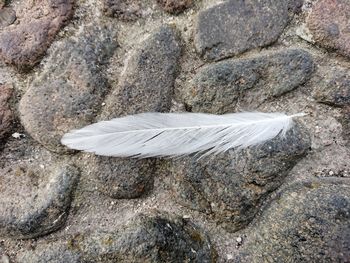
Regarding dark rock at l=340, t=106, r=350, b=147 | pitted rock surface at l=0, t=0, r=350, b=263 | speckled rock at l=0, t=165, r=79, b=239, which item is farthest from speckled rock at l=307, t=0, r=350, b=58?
speckled rock at l=0, t=165, r=79, b=239

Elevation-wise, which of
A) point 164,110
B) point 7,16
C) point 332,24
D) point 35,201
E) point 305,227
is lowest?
point 305,227

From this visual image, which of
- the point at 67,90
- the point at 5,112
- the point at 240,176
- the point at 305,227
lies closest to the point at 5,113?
the point at 5,112

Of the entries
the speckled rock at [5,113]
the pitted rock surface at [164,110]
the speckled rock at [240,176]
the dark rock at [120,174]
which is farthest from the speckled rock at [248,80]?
the speckled rock at [5,113]

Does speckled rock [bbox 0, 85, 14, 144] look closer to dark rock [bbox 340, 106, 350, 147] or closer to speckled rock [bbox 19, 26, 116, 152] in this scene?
speckled rock [bbox 19, 26, 116, 152]

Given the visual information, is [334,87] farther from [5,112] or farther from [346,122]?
[5,112]

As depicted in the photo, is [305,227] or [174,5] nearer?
[305,227]

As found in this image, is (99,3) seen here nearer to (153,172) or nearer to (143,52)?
(143,52)

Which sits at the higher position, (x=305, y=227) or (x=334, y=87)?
(x=334, y=87)

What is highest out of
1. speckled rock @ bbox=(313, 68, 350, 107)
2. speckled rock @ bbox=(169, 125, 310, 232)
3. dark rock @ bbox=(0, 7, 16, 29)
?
dark rock @ bbox=(0, 7, 16, 29)

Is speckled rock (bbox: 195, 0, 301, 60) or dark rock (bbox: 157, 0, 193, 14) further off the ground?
dark rock (bbox: 157, 0, 193, 14)
